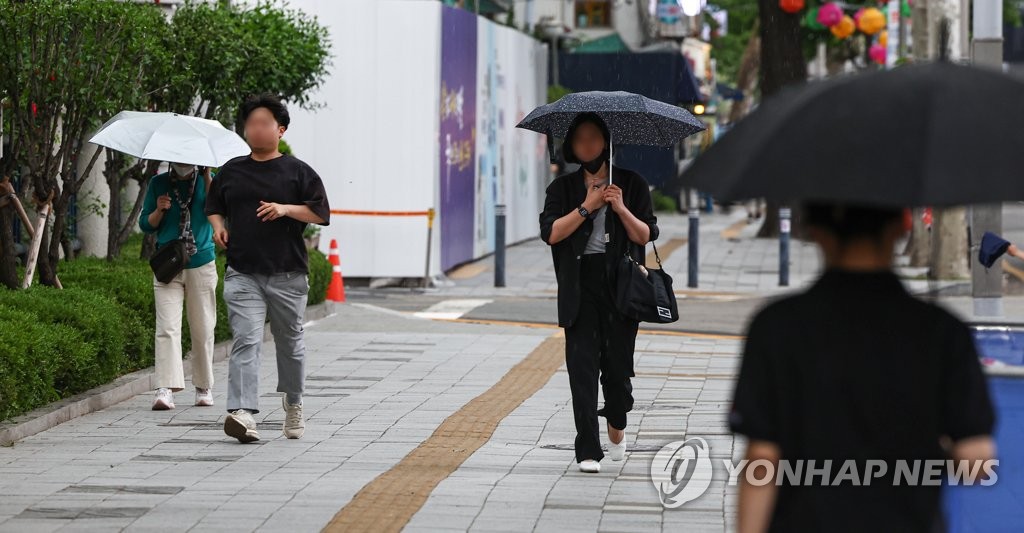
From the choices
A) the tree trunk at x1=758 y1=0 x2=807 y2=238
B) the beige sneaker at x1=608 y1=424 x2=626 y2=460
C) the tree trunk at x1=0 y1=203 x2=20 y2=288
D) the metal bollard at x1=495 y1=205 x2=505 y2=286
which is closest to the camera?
the beige sneaker at x1=608 y1=424 x2=626 y2=460

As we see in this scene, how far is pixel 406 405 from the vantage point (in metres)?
10.3

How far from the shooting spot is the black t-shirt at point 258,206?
334 inches

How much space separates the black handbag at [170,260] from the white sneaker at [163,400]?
0.68 metres

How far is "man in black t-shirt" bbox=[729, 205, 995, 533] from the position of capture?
3307mm

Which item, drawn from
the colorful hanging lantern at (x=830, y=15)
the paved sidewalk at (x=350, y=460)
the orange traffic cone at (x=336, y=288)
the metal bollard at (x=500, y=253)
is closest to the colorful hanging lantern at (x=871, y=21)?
the colorful hanging lantern at (x=830, y=15)

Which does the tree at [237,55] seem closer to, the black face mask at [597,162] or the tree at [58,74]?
the tree at [58,74]

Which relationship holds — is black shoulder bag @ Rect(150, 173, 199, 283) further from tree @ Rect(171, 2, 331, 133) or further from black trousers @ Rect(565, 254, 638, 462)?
tree @ Rect(171, 2, 331, 133)

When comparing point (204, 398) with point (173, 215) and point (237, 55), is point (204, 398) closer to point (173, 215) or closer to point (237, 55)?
point (173, 215)

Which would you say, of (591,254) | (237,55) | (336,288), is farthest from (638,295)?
(336,288)

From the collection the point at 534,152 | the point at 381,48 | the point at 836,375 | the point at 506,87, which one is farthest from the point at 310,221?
the point at 534,152

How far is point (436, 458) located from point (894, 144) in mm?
5258

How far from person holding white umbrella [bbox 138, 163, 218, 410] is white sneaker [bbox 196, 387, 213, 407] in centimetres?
1

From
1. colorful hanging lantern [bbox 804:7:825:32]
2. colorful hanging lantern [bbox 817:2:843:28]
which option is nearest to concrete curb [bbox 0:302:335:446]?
colorful hanging lantern [bbox 817:2:843:28]

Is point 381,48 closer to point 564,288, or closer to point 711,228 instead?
point 564,288
